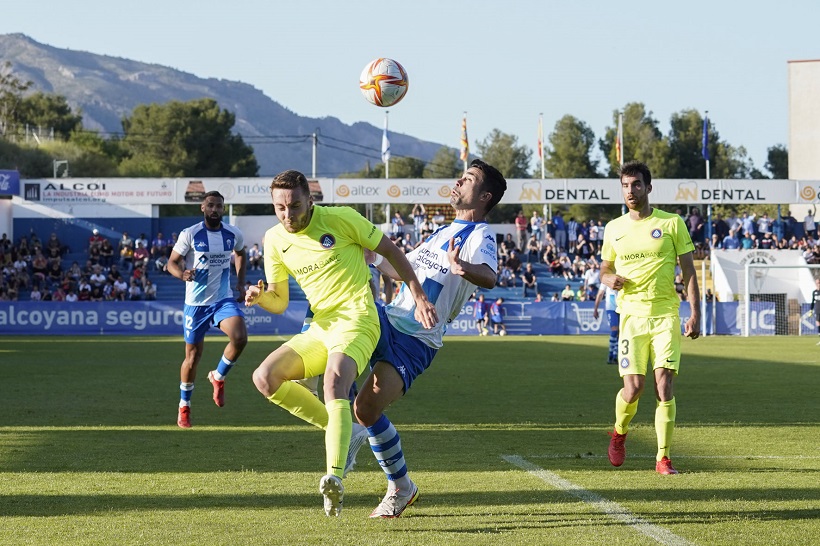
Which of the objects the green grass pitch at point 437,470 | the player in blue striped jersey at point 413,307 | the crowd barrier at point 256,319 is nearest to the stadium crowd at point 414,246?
the crowd barrier at point 256,319

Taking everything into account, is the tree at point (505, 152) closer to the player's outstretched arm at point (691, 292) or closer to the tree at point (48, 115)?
the tree at point (48, 115)

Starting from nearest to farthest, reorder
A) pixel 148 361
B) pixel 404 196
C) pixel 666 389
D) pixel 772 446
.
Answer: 1. pixel 666 389
2. pixel 772 446
3. pixel 148 361
4. pixel 404 196

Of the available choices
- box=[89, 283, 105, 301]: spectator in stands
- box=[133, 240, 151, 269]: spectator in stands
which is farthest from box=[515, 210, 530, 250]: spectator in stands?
box=[89, 283, 105, 301]: spectator in stands

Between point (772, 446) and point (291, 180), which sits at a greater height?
point (291, 180)

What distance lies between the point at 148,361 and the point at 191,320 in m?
12.0

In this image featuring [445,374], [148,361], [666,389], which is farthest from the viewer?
[148,361]

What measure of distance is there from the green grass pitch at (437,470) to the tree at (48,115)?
10689cm

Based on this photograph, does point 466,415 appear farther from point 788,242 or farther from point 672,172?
point 672,172

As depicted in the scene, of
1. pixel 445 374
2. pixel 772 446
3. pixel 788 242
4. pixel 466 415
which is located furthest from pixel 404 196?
pixel 772 446

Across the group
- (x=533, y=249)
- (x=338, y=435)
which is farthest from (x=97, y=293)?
(x=338, y=435)

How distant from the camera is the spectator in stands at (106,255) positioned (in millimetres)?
45469

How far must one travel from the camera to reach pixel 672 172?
9650cm

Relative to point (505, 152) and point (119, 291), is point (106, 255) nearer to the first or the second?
point (119, 291)

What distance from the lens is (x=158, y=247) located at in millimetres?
46750
